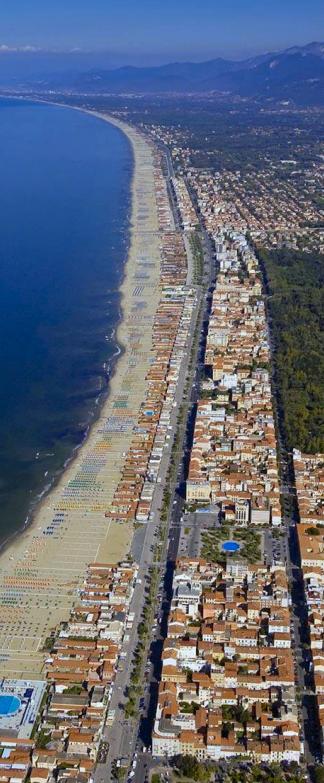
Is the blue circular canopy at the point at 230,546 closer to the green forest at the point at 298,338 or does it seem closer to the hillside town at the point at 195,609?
the hillside town at the point at 195,609

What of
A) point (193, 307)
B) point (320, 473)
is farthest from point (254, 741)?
point (193, 307)

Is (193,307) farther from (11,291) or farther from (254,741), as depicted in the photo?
(254,741)

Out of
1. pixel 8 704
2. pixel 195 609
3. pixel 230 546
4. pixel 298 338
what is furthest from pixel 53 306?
pixel 8 704

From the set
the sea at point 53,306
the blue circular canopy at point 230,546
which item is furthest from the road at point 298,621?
the sea at point 53,306

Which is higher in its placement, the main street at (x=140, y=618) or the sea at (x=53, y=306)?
the sea at (x=53, y=306)

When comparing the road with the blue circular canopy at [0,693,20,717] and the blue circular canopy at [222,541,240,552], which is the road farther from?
the blue circular canopy at [0,693,20,717]

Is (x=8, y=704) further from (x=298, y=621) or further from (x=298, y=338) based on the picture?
(x=298, y=338)
